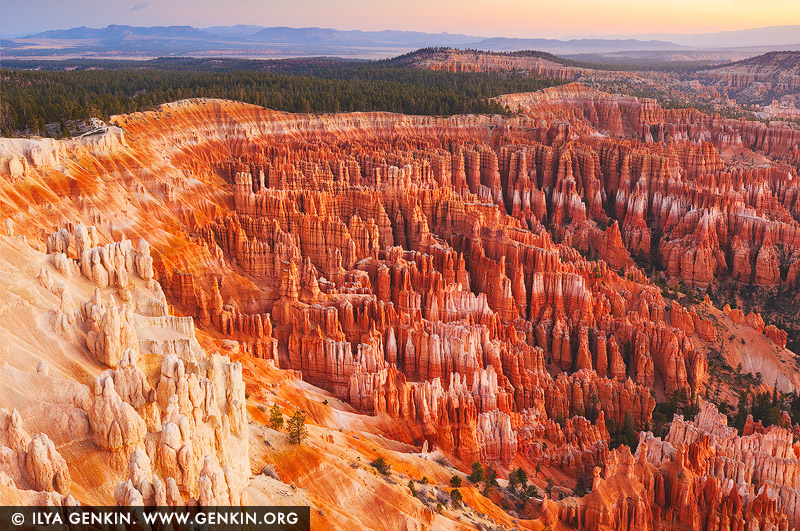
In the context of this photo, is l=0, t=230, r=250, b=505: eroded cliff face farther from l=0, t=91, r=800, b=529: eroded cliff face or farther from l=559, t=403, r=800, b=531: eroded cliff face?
l=559, t=403, r=800, b=531: eroded cliff face

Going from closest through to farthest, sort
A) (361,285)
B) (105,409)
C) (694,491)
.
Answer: (105,409) < (694,491) < (361,285)

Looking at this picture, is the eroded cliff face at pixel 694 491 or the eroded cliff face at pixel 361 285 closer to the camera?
the eroded cliff face at pixel 361 285

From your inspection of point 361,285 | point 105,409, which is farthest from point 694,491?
point 361,285

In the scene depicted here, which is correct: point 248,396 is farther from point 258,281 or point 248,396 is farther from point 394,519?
point 258,281

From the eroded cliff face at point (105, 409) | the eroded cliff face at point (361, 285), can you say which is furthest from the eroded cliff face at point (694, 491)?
the eroded cliff face at point (105, 409)

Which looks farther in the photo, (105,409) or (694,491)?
(694,491)

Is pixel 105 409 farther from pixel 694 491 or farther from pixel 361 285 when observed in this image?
pixel 361 285

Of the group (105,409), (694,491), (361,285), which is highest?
(105,409)

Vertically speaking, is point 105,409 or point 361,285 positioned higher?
point 105,409

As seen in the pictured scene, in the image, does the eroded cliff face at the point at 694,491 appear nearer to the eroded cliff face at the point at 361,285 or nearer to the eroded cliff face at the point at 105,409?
the eroded cliff face at the point at 361,285
